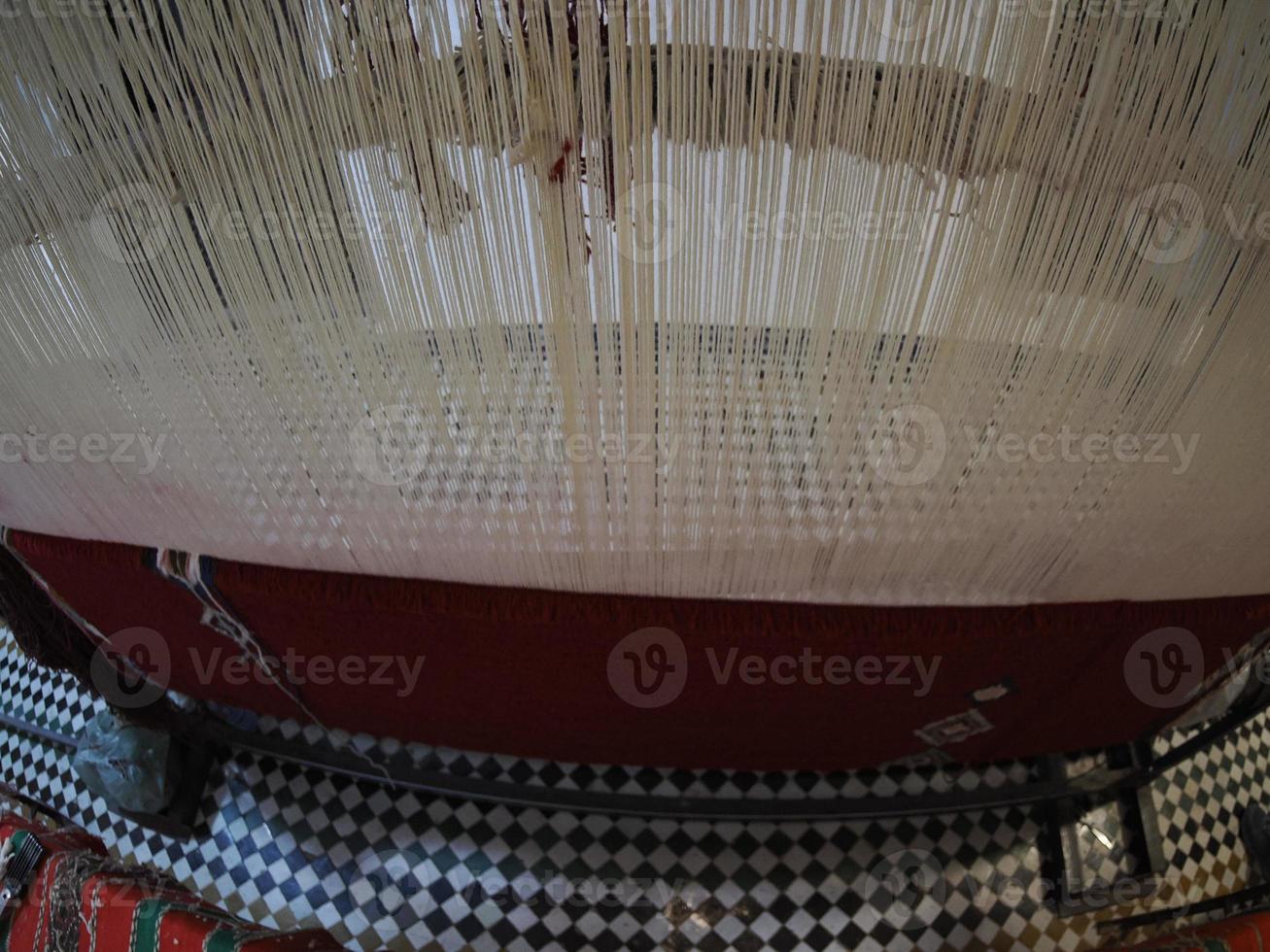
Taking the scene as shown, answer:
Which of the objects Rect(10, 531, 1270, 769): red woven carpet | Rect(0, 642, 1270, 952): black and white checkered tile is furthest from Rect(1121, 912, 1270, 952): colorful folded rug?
Rect(0, 642, 1270, 952): black and white checkered tile

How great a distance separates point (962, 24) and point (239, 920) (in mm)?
1304

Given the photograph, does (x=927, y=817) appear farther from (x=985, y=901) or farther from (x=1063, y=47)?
(x=1063, y=47)

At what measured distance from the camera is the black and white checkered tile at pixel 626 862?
66.7 inches

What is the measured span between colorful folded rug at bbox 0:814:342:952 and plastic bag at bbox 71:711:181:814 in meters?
0.60

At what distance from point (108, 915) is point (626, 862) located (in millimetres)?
1032

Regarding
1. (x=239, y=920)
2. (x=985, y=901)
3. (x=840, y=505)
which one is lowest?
(x=239, y=920)

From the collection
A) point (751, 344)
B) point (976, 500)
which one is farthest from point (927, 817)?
point (751, 344)

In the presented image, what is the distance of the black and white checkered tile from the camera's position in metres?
1.69

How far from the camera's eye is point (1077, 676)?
4.49ft

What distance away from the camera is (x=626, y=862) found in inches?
70.2

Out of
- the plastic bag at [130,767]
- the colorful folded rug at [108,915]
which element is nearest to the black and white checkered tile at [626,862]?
the plastic bag at [130,767]

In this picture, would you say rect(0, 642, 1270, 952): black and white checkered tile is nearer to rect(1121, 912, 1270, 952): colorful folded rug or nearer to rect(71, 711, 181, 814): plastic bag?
rect(71, 711, 181, 814): plastic bag

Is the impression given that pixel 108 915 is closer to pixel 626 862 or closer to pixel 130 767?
pixel 130 767

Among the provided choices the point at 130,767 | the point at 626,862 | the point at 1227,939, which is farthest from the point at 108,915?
the point at 1227,939
